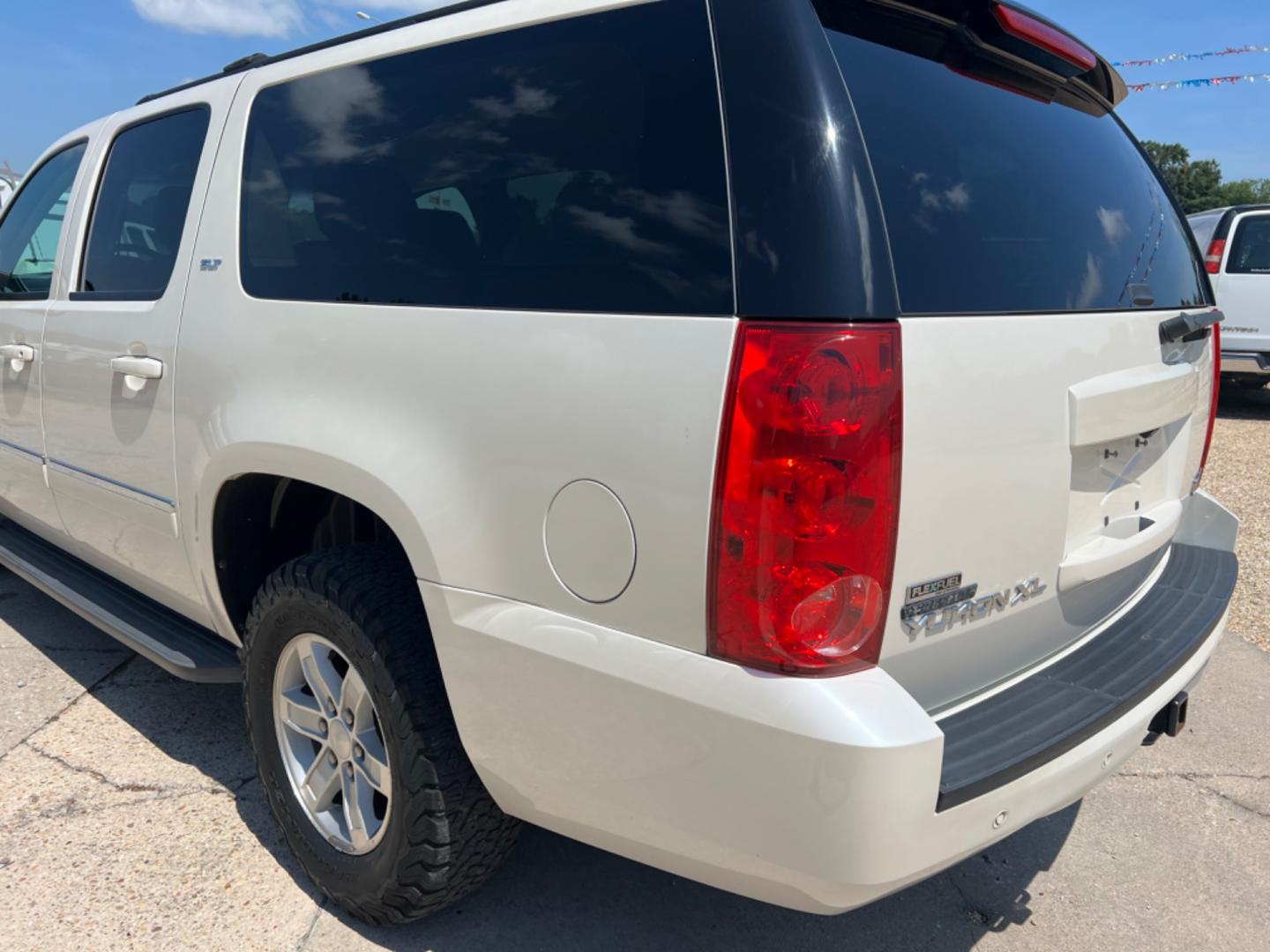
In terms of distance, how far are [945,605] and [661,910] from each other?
1.22 metres

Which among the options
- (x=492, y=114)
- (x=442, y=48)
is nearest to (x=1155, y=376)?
(x=492, y=114)

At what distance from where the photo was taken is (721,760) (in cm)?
157

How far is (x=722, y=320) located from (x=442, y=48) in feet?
3.37

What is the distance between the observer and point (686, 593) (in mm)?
1577

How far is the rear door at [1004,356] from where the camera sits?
64.2 inches

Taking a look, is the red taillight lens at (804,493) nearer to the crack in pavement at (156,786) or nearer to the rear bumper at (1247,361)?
the crack in pavement at (156,786)

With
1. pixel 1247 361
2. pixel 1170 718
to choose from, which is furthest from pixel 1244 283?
pixel 1170 718

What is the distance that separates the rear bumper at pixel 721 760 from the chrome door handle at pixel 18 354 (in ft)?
7.57

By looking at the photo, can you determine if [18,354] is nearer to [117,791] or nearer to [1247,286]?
[117,791]

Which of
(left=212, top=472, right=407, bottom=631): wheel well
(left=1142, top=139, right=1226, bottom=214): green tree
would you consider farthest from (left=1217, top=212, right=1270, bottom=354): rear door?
(left=1142, top=139, right=1226, bottom=214): green tree

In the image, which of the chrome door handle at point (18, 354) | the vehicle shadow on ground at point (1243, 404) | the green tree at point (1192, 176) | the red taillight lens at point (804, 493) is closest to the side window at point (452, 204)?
the red taillight lens at point (804, 493)

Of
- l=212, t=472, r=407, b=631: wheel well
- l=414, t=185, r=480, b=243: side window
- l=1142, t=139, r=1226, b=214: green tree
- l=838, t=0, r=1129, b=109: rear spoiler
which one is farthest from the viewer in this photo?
l=1142, t=139, r=1226, b=214: green tree

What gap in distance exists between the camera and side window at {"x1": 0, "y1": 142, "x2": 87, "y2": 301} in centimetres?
359

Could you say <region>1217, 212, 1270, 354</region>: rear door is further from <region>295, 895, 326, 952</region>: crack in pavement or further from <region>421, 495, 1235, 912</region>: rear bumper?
<region>295, 895, 326, 952</region>: crack in pavement
